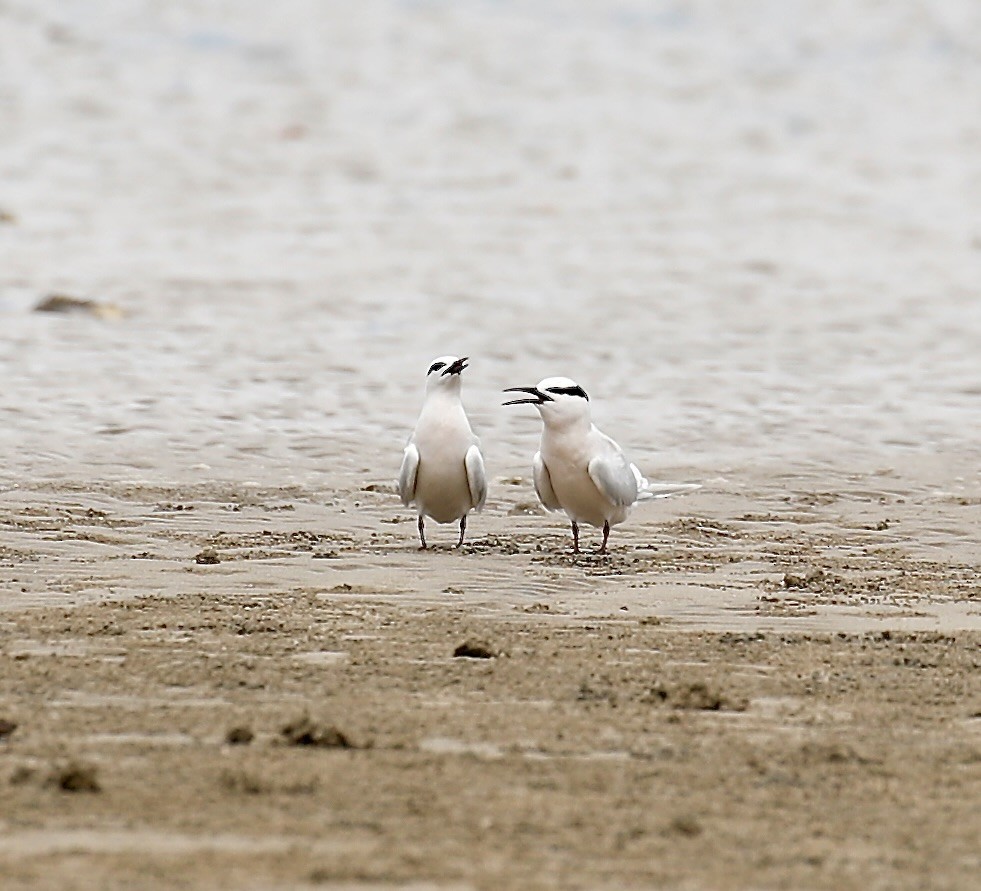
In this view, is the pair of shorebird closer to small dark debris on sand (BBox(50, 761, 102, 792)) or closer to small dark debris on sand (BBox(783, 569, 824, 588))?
small dark debris on sand (BBox(783, 569, 824, 588))

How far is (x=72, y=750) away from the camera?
4484 millimetres

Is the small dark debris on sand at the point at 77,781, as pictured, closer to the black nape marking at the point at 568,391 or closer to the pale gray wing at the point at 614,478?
the pale gray wing at the point at 614,478

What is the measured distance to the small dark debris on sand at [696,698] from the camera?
513 centimetres

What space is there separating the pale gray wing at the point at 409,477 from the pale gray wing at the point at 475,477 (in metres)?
0.22

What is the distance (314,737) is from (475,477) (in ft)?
12.6

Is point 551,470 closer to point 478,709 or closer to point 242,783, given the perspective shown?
point 478,709

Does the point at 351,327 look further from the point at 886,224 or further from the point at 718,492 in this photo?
the point at 886,224

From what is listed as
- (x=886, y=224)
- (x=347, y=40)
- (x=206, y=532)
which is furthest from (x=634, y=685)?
(x=347, y=40)

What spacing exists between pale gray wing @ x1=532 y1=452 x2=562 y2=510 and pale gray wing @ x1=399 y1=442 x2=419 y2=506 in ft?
1.75

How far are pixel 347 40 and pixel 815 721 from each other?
21.3 m

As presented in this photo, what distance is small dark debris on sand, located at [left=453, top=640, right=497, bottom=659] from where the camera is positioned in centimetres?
568

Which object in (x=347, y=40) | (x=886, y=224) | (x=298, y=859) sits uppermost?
(x=347, y=40)

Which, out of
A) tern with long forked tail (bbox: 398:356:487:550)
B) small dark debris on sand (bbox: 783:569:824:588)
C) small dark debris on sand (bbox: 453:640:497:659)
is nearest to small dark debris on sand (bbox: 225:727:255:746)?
small dark debris on sand (bbox: 453:640:497:659)

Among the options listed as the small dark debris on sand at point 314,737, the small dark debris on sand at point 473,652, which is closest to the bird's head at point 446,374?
the small dark debris on sand at point 473,652
